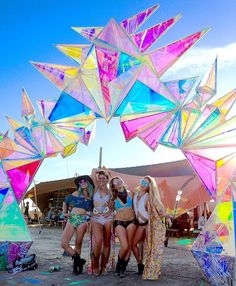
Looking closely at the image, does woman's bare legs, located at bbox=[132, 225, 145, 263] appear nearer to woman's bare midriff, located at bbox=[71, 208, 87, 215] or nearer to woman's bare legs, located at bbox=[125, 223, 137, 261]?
woman's bare legs, located at bbox=[125, 223, 137, 261]

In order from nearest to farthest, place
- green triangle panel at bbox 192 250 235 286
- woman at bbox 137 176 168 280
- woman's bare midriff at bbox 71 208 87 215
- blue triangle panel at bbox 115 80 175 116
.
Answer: green triangle panel at bbox 192 250 235 286 < woman at bbox 137 176 168 280 < woman's bare midriff at bbox 71 208 87 215 < blue triangle panel at bbox 115 80 175 116

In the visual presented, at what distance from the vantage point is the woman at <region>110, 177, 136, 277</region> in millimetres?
5508

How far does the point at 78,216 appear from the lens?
5820 millimetres

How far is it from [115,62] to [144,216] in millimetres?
2325

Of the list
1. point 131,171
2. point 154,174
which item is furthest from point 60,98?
point 131,171

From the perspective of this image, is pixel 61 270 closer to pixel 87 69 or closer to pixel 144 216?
pixel 144 216

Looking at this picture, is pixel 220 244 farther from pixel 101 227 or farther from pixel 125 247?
pixel 101 227

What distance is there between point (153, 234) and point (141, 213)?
0.33 m

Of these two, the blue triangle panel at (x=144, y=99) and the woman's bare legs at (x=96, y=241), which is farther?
the blue triangle panel at (x=144, y=99)

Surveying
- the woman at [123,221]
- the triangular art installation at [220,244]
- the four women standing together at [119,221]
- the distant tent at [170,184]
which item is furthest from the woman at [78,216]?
the distant tent at [170,184]

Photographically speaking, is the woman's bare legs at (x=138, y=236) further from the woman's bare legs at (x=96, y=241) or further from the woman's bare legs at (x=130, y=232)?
the woman's bare legs at (x=96, y=241)

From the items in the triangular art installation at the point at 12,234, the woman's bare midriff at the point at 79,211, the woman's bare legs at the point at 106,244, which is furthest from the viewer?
the triangular art installation at the point at 12,234

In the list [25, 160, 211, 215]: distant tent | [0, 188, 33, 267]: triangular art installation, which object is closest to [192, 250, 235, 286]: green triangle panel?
[0, 188, 33, 267]: triangular art installation

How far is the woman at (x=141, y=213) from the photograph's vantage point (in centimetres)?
554
